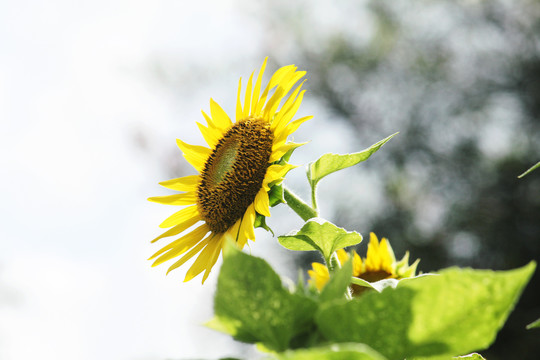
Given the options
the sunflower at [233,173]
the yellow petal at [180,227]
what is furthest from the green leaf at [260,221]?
the yellow petal at [180,227]

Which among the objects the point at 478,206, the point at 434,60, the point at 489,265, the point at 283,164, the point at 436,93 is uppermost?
the point at 434,60

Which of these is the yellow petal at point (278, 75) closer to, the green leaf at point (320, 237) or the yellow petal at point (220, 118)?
the yellow petal at point (220, 118)

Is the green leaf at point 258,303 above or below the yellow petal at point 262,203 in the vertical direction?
below

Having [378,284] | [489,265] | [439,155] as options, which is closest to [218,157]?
[378,284]

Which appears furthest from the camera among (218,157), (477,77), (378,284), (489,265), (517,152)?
(477,77)

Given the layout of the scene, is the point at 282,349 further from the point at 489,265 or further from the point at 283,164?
the point at 489,265

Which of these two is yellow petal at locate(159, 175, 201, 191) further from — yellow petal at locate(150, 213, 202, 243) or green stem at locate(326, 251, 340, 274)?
green stem at locate(326, 251, 340, 274)

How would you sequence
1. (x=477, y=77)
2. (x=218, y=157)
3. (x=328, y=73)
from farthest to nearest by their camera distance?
(x=328, y=73) < (x=477, y=77) < (x=218, y=157)

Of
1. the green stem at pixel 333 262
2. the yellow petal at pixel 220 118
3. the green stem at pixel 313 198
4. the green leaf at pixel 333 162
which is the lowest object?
the green stem at pixel 333 262
